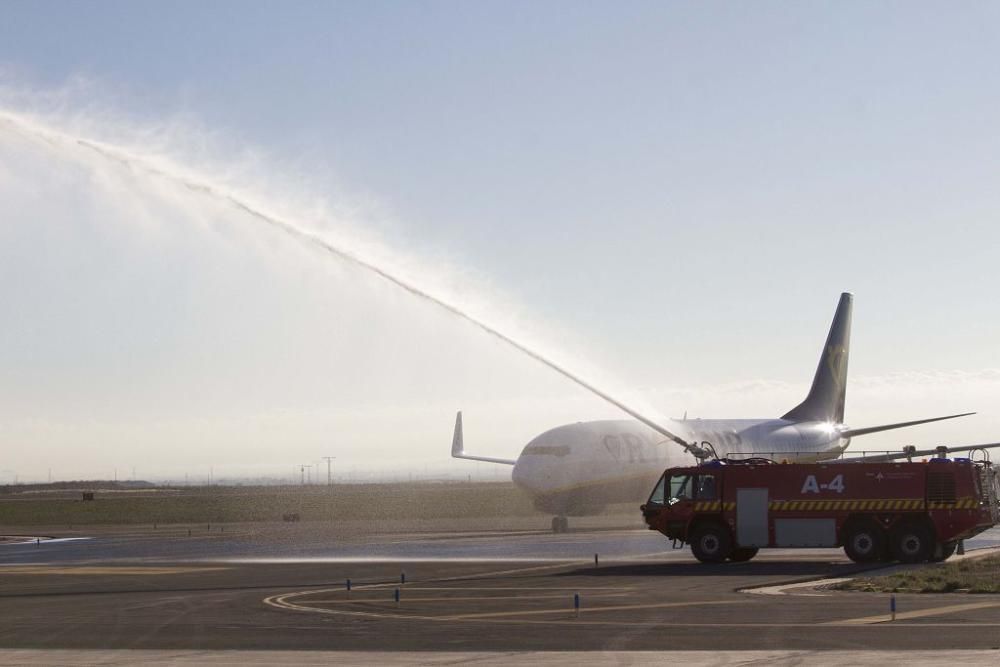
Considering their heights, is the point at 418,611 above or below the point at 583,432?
below

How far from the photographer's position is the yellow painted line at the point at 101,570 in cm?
3891

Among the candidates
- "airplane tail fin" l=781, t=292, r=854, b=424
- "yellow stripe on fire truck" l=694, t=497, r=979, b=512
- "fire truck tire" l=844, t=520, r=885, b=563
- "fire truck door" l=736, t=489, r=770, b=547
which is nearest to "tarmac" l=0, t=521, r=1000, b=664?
"fire truck door" l=736, t=489, r=770, b=547

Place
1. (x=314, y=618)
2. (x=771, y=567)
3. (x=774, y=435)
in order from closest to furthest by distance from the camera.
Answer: (x=314, y=618) < (x=771, y=567) < (x=774, y=435)

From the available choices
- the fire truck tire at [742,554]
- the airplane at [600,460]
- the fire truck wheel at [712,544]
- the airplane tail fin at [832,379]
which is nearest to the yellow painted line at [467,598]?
the fire truck wheel at [712,544]

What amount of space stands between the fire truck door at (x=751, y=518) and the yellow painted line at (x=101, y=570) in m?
14.5

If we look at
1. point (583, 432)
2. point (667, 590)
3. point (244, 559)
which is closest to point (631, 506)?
point (583, 432)

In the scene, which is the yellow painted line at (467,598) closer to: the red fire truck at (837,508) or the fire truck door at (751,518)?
the fire truck door at (751,518)

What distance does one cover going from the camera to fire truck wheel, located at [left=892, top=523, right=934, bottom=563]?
37.2m

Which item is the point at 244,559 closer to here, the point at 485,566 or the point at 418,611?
the point at 485,566

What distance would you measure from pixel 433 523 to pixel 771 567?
124ft

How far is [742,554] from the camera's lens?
39.9 m

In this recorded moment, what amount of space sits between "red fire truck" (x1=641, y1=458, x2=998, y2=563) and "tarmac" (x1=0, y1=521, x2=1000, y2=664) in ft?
3.32

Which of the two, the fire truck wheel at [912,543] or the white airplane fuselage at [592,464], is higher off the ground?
the white airplane fuselage at [592,464]

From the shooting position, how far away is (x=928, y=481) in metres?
37.5
